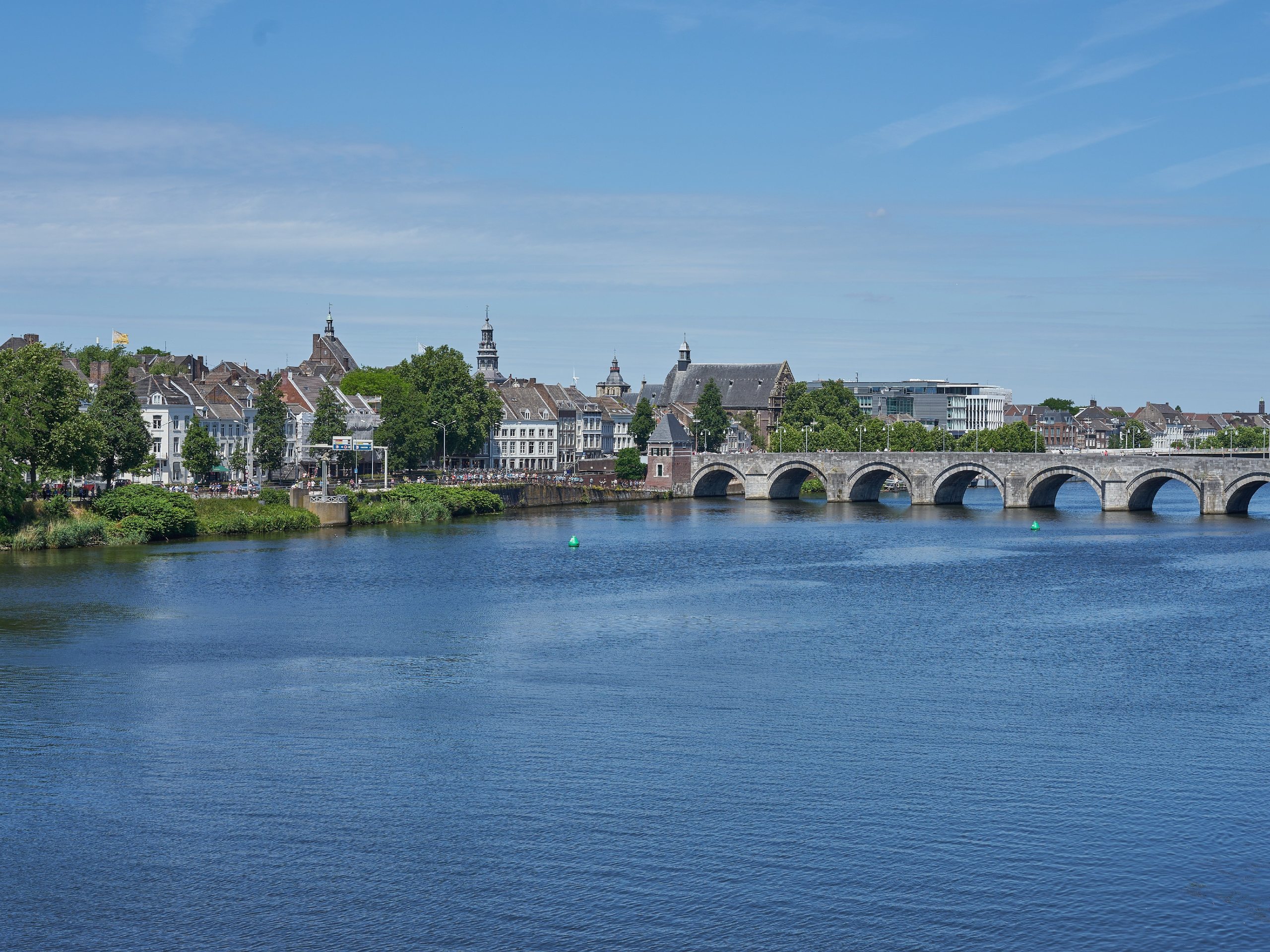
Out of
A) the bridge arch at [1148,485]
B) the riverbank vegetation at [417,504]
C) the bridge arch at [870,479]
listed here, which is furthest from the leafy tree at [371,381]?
the bridge arch at [1148,485]

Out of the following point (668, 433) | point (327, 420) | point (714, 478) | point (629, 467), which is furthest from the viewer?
point (629, 467)

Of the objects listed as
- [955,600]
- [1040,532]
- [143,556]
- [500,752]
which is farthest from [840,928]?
[1040,532]

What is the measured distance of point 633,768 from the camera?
32.6 m

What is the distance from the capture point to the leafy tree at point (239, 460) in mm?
118812

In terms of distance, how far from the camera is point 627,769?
32469mm

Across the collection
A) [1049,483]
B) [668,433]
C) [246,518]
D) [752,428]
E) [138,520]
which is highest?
[752,428]

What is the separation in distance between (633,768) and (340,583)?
1420 inches

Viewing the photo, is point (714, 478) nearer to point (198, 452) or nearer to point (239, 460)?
point (239, 460)

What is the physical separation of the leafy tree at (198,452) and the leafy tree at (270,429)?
3.63 meters

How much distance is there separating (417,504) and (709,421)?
71.2 metres

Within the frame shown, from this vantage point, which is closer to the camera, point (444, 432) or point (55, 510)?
point (55, 510)

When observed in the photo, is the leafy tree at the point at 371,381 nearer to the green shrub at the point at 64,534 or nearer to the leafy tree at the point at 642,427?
the leafy tree at the point at 642,427

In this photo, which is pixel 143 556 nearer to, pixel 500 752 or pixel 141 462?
pixel 141 462

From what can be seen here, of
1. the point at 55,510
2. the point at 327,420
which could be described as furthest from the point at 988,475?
the point at 55,510
